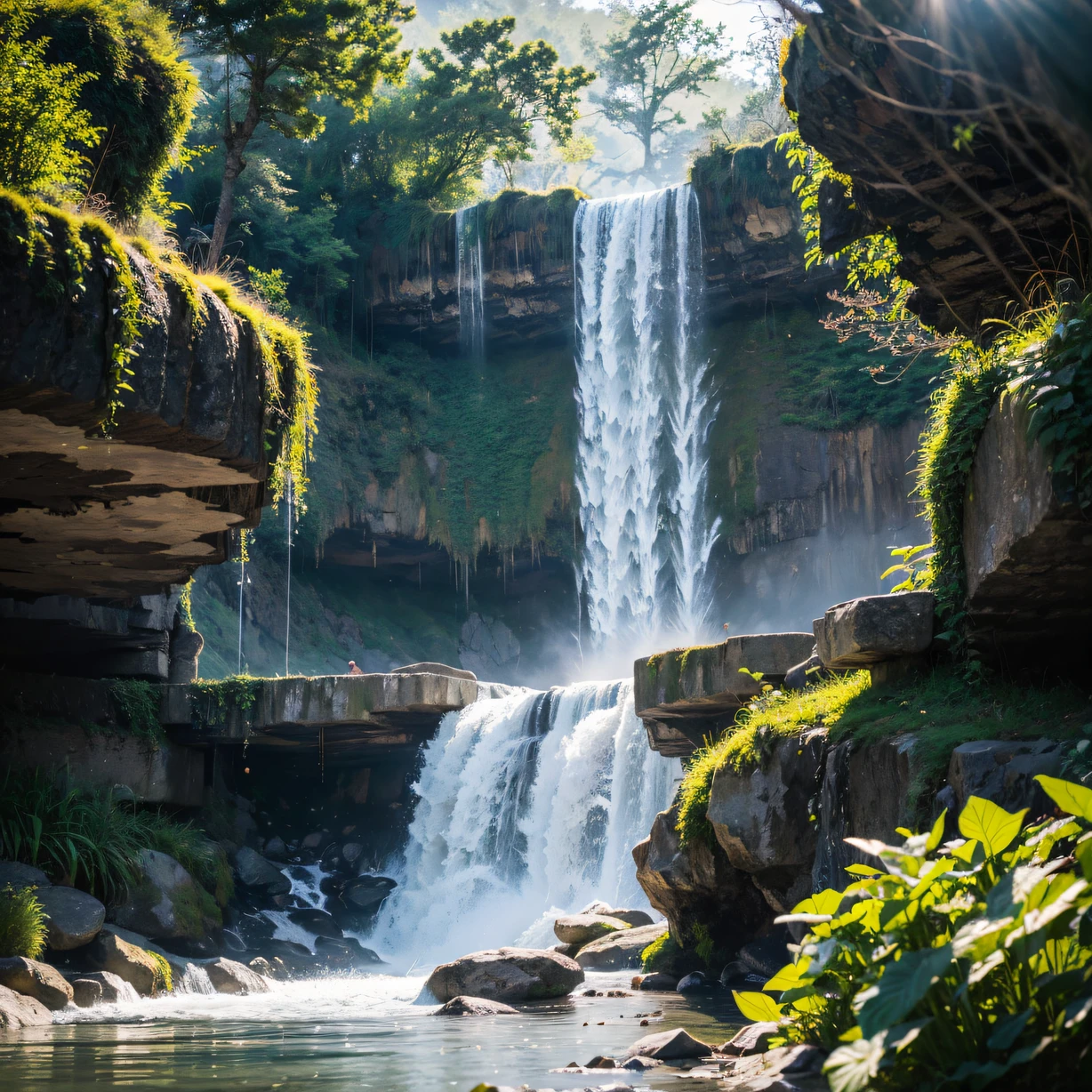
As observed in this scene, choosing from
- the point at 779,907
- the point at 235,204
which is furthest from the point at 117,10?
the point at 235,204

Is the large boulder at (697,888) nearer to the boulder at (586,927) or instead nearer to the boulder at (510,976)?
the boulder at (510,976)

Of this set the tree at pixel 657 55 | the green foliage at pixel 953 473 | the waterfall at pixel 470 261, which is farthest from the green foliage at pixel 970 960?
the tree at pixel 657 55

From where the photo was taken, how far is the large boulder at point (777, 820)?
716 centimetres

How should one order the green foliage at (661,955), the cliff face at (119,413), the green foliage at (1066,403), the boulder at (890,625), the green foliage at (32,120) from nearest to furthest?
the green foliage at (1066,403) < the cliff face at (119,413) < the green foliage at (32,120) < the boulder at (890,625) < the green foliage at (661,955)

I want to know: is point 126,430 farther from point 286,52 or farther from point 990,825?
point 286,52

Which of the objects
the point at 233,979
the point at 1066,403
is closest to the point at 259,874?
the point at 233,979

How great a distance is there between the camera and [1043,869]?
99.0 inches

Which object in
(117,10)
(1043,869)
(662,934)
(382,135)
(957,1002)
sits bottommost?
(662,934)

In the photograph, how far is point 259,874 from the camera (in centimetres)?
1648

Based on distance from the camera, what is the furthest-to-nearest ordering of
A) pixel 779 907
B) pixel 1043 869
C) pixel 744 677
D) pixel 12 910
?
1. pixel 744 677
2. pixel 12 910
3. pixel 779 907
4. pixel 1043 869

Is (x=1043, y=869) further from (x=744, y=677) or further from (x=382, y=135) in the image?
(x=382, y=135)

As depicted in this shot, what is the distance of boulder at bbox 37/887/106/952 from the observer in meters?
10.0

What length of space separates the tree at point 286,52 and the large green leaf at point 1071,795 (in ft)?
44.7

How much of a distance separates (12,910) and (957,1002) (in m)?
8.88
